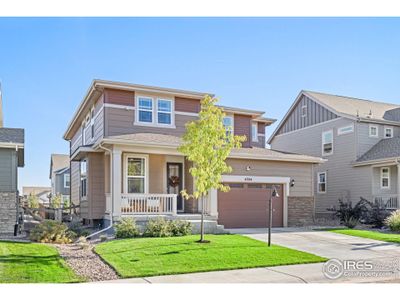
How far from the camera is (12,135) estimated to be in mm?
15742

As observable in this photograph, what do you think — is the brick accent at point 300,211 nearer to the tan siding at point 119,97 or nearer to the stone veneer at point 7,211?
the tan siding at point 119,97

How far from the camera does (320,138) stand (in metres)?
23.6

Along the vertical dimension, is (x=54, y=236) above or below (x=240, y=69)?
below

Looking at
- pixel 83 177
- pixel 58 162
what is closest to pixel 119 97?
pixel 83 177

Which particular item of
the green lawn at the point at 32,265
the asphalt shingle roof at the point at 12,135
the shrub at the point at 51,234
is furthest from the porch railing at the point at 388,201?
the asphalt shingle roof at the point at 12,135

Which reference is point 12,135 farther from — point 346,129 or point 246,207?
point 346,129

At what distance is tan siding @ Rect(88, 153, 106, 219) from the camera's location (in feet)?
52.5

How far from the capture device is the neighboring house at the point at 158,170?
1448cm

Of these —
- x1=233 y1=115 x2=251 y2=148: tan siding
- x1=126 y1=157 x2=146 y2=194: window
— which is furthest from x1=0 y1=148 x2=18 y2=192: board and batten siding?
→ x1=233 y1=115 x2=251 y2=148: tan siding

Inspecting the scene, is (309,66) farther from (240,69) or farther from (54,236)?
(54,236)

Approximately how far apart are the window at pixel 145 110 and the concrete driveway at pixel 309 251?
5.82 meters

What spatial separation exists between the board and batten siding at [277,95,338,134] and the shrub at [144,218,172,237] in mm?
13553

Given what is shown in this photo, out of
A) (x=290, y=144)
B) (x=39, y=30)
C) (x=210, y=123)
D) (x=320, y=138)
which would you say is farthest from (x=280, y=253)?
(x=290, y=144)
